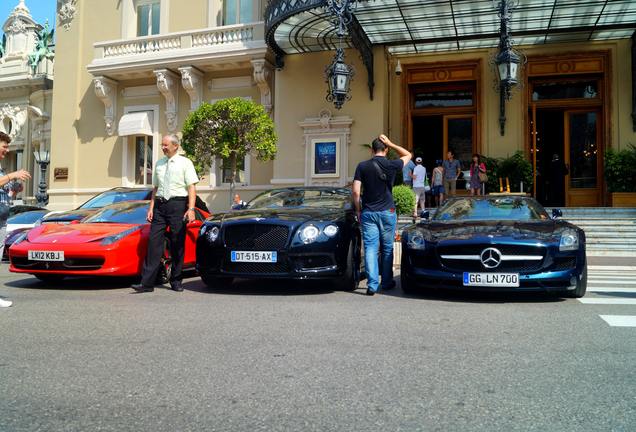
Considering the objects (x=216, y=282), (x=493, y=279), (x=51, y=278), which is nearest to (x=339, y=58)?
(x=216, y=282)

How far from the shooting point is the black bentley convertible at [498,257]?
18.5 ft

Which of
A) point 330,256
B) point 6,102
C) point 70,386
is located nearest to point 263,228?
point 330,256

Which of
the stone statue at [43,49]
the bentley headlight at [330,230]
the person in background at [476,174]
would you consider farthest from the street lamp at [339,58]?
the stone statue at [43,49]

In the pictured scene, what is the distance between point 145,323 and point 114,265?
2.27 metres

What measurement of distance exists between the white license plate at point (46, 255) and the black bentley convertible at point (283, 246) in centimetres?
173

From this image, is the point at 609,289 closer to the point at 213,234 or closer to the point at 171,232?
the point at 213,234

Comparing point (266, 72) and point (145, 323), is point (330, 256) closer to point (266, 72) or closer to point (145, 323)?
point (145, 323)

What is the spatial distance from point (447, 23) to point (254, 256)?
11085 millimetres

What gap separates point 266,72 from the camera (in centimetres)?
1745

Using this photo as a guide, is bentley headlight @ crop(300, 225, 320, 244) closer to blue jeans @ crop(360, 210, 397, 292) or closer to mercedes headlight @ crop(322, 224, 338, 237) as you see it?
mercedes headlight @ crop(322, 224, 338, 237)

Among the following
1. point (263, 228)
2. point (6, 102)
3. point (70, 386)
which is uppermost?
point (6, 102)

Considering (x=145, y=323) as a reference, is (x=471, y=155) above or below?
above

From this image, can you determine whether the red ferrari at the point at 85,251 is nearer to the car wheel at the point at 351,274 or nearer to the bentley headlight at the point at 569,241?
the car wheel at the point at 351,274

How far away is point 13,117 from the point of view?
30219 mm
